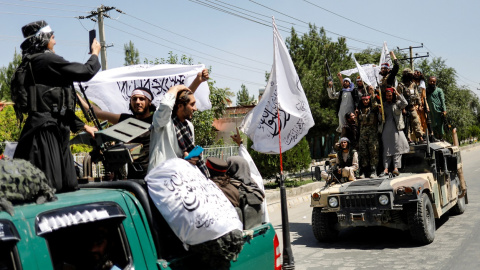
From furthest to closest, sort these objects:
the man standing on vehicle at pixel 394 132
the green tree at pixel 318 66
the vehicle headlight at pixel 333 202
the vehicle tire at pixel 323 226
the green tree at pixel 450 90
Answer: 1. the green tree at pixel 450 90
2. the green tree at pixel 318 66
3. the man standing on vehicle at pixel 394 132
4. the vehicle tire at pixel 323 226
5. the vehicle headlight at pixel 333 202

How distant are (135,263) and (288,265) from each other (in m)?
3.18

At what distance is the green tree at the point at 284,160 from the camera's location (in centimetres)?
1731

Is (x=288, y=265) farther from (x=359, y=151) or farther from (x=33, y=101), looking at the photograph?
(x=359, y=151)

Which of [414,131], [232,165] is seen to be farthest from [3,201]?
[414,131]

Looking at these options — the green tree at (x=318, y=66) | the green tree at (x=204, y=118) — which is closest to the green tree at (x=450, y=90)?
the green tree at (x=318, y=66)

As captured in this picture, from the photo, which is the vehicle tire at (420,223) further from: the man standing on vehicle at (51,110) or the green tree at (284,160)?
the green tree at (284,160)

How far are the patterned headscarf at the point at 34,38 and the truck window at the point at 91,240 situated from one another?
1383 mm

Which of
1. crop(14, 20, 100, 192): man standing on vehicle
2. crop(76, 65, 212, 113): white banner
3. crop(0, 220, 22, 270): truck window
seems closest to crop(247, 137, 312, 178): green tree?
crop(76, 65, 212, 113): white banner

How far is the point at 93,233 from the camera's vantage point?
276 cm

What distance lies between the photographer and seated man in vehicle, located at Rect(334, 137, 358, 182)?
9.73 m

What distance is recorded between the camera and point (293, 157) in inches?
712

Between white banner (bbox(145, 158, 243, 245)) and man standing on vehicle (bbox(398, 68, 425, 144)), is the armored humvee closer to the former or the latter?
man standing on vehicle (bbox(398, 68, 425, 144))

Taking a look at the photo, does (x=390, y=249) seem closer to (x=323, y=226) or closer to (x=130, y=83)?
(x=323, y=226)

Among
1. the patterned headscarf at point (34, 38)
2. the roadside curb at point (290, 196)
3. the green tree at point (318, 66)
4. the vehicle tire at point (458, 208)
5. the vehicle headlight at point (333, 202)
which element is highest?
the green tree at point (318, 66)
